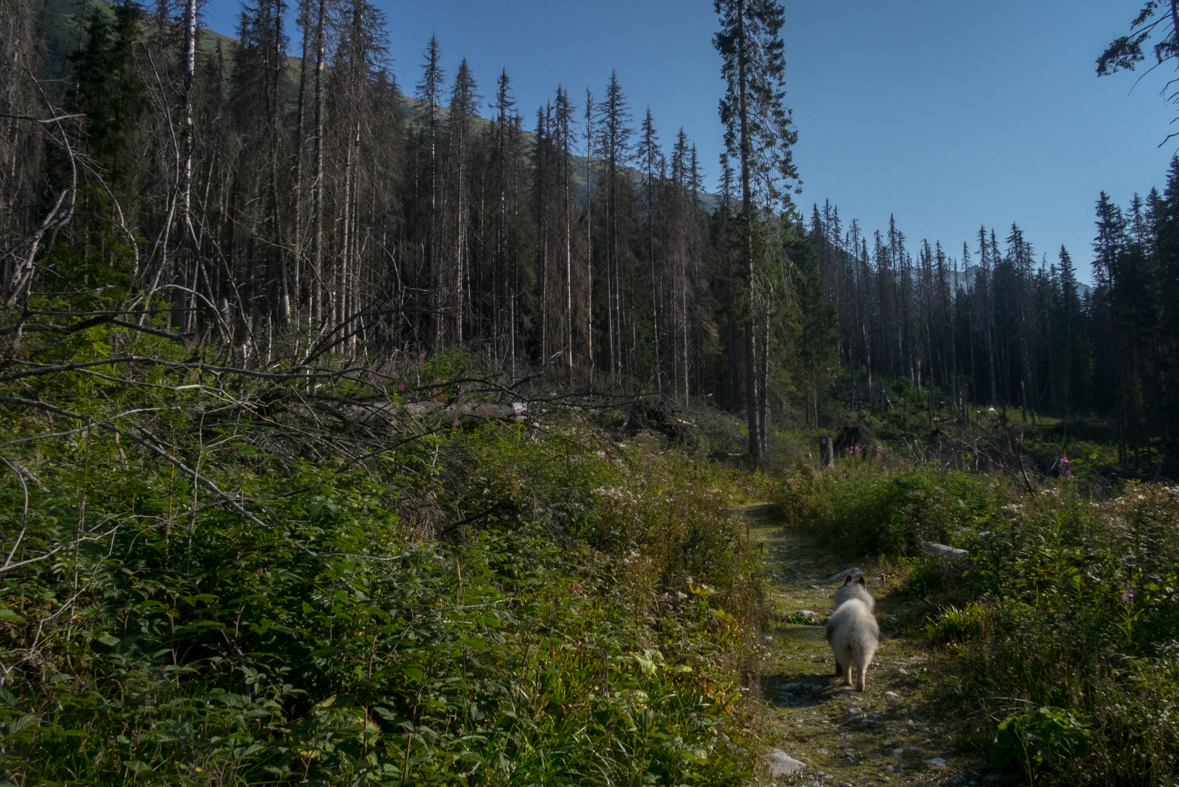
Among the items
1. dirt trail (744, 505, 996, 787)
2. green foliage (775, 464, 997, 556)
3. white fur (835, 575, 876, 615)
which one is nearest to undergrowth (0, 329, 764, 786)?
dirt trail (744, 505, 996, 787)

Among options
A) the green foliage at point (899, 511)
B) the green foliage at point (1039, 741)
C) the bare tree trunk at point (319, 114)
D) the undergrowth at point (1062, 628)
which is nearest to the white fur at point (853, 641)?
the undergrowth at point (1062, 628)

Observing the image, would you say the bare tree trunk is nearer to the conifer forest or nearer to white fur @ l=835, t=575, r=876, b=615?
the conifer forest

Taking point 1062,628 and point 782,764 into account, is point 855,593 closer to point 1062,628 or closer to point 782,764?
point 1062,628

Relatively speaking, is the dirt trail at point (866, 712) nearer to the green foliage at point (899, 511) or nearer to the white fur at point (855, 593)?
the white fur at point (855, 593)

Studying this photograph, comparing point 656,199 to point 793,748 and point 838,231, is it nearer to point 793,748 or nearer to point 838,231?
point 793,748

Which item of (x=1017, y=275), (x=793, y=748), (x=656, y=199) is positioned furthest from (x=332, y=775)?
(x=1017, y=275)

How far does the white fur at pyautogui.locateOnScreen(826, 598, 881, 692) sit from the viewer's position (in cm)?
478

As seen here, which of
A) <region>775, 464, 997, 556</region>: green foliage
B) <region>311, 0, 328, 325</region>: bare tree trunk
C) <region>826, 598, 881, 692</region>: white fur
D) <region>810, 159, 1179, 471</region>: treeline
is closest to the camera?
<region>826, 598, 881, 692</region>: white fur

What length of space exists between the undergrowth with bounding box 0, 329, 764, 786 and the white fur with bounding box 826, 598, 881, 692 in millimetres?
909

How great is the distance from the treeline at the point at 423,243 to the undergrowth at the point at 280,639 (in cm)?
93

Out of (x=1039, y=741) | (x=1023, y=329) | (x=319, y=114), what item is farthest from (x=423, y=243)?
(x=1023, y=329)

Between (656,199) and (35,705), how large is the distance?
3739 centimetres

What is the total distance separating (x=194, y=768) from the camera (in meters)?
2.11

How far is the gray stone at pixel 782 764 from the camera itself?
3598 millimetres
